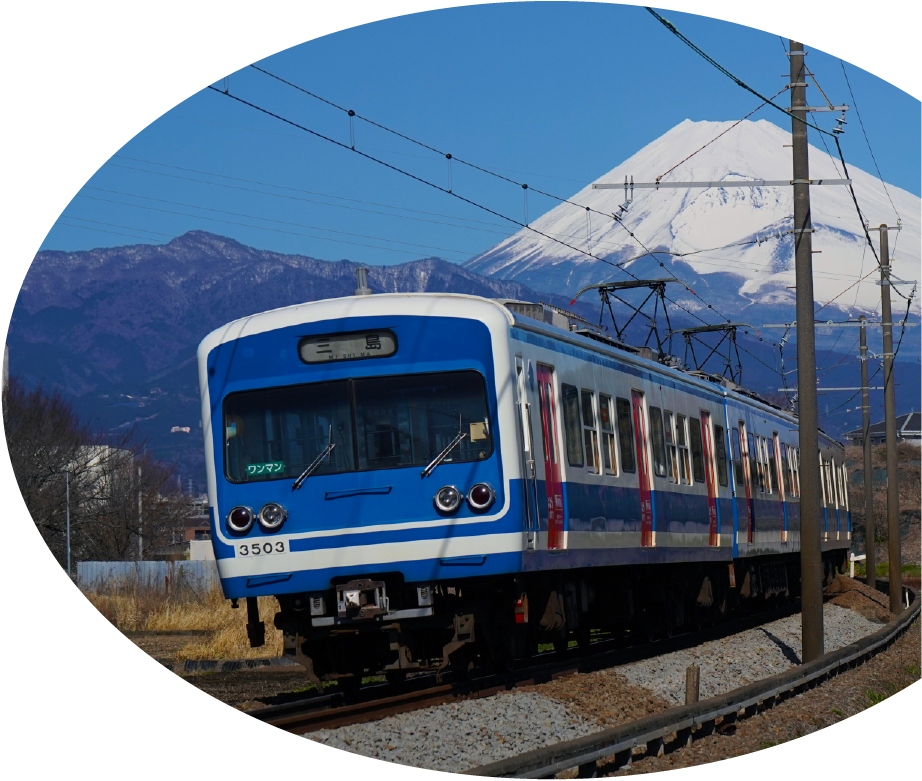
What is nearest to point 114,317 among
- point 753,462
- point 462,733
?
point 753,462

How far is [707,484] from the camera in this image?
16.7m

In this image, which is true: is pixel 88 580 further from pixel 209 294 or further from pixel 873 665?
pixel 209 294

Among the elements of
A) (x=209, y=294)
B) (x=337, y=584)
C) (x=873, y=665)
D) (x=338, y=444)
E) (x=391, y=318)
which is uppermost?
(x=209, y=294)

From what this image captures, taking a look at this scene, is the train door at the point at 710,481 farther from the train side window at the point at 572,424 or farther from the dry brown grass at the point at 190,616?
the dry brown grass at the point at 190,616

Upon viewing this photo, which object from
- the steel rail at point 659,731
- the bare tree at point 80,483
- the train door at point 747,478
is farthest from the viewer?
the train door at point 747,478

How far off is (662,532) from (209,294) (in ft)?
610

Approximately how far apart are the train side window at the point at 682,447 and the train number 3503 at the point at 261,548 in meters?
6.61

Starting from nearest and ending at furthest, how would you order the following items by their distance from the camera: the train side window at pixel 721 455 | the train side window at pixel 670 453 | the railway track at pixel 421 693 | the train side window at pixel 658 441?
the railway track at pixel 421 693
the train side window at pixel 658 441
the train side window at pixel 670 453
the train side window at pixel 721 455

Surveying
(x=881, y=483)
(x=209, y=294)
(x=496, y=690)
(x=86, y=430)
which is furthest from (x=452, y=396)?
(x=209, y=294)

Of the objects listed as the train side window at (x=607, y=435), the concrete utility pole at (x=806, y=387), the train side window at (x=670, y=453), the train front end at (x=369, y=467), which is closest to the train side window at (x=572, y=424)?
the train side window at (x=607, y=435)

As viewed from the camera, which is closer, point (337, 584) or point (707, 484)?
point (337, 584)

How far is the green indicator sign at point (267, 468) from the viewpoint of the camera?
1016cm

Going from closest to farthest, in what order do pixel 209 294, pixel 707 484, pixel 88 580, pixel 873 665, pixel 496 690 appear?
pixel 496 690
pixel 873 665
pixel 707 484
pixel 88 580
pixel 209 294

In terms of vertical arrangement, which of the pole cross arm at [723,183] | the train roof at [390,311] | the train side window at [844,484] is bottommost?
the train side window at [844,484]
